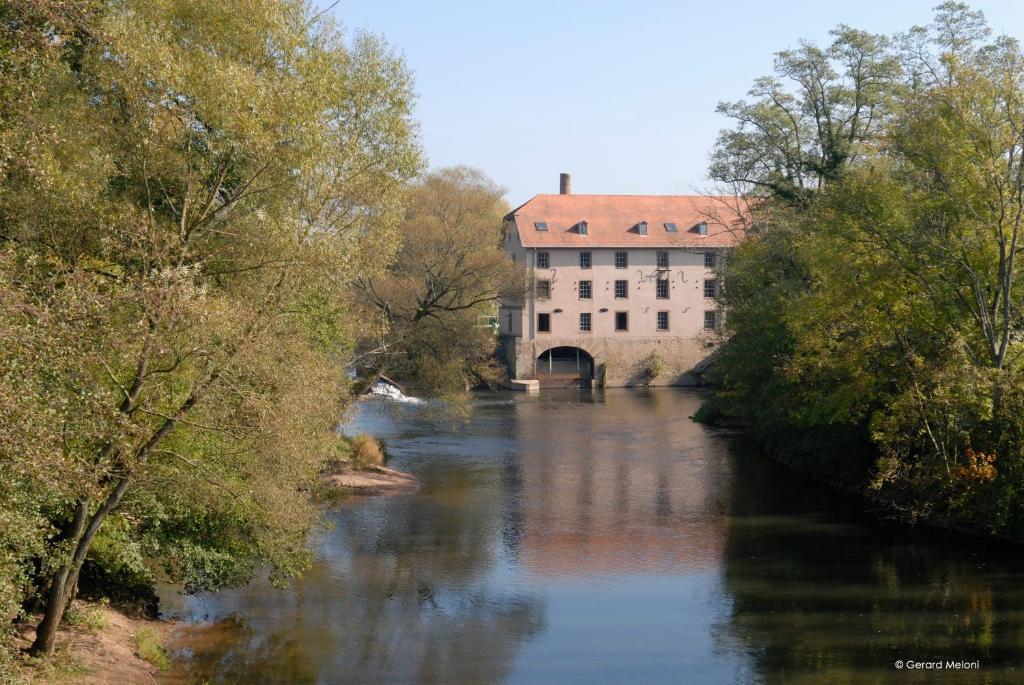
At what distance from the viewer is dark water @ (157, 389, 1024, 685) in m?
14.0

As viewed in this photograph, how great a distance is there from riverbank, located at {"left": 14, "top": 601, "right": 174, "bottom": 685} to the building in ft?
132

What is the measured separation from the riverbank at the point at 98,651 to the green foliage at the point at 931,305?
14.2 m

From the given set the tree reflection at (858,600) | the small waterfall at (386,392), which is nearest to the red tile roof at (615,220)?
the small waterfall at (386,392)

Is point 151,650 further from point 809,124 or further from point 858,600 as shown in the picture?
point 809,124

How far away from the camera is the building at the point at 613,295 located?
176 ft

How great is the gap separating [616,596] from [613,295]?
125ft

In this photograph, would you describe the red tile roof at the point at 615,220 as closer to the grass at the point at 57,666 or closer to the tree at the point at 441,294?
the tree at the point at 441,294

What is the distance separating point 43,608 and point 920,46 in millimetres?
23013

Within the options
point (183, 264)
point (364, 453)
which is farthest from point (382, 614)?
point (364, 453)

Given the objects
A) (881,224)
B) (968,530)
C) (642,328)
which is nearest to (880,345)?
(881,224)

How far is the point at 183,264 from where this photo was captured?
503 inches

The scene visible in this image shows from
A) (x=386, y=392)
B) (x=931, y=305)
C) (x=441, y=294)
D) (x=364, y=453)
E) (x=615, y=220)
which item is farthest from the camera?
(x=615, y=220)

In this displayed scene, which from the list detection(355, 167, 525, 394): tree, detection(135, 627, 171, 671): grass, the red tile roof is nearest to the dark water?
detection(135, 627, 171, 671): grass


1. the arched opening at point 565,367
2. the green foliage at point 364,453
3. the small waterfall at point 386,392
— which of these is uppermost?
the arched opening at point 565,367
